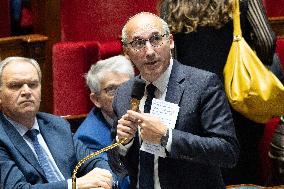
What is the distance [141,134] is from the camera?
933 mm

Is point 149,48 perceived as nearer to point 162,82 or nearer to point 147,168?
point 162,82

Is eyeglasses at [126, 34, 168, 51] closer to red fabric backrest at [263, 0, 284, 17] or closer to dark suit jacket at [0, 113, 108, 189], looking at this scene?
dark suit jacket at [0, 113, 108, 189]

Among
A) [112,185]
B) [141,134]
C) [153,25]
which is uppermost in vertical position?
[153,25]

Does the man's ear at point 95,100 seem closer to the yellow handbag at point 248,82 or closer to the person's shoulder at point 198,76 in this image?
the yellow handbag at point 248,82

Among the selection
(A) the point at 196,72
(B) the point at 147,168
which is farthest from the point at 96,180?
(A) the point at 196,72

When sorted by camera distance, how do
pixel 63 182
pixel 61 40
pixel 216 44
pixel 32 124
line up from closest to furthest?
pixel 63 182 < pixel 32 124 < pixel 216 44 < pixel 61 40

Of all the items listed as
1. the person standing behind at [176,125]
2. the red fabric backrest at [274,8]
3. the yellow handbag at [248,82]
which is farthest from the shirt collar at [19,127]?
the red fabric backrest at [274,8]

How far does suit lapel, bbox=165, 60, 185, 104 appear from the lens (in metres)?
0.99

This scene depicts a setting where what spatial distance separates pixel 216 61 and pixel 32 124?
40cm

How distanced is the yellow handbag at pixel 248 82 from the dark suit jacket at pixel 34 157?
12.7 inches

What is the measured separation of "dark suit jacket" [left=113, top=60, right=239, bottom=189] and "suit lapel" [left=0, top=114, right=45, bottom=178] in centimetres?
22

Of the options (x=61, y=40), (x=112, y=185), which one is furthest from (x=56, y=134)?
(x=61, y=40)

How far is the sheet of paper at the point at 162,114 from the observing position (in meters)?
0.96

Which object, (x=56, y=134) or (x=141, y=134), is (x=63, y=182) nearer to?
(x=56, y=134)
